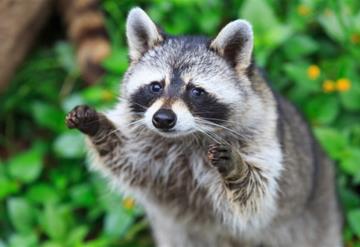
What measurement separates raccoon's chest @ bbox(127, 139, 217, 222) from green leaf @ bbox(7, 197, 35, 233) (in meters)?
1.16

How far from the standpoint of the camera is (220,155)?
11.8ft

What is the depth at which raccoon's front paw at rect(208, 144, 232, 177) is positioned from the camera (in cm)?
357

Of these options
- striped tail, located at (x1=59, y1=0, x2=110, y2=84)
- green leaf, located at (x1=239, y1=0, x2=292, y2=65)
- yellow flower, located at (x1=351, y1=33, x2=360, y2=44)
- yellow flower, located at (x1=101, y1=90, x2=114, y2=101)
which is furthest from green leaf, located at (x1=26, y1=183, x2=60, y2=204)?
yellow flower, located at (x1=351, y1=33, x2=360, y2=44)

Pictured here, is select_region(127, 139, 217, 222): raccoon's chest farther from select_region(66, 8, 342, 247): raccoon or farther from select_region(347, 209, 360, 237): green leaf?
select_region(347, 209, 360, 237): green leaf

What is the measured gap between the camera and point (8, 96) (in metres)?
5.74

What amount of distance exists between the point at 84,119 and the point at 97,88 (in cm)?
141

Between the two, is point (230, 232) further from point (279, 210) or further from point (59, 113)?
point (59, 113)

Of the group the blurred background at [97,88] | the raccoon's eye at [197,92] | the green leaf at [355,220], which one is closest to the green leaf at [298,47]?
the blurred background at [97,88]

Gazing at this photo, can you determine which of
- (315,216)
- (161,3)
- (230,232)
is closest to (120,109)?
(230,232)

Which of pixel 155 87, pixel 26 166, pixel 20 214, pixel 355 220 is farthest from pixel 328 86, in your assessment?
pixel 20 214

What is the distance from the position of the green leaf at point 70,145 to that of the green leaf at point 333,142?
1.58m

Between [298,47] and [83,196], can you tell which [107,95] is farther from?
[298,47]

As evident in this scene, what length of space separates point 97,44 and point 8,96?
825 mm

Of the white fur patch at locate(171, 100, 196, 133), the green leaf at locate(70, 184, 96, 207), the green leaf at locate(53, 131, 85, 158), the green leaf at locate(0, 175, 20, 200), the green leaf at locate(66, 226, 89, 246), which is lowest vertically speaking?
the green leaf at locate(66, 226, 89, 246)
